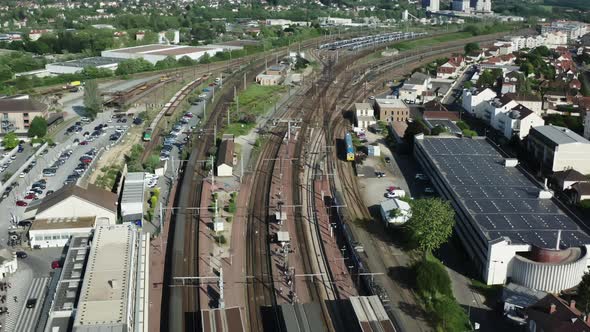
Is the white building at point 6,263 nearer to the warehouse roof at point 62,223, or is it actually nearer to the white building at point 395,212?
the warehouse roof at point 62,223

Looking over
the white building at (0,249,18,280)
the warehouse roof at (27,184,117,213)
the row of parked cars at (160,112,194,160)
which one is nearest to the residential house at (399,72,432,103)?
the row of parked cars at (160,112,194,160)

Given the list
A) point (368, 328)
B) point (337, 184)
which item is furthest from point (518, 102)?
point (368, 328)

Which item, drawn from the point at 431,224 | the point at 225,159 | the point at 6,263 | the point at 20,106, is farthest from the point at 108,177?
the point at 431,224

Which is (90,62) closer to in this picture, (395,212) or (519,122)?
(519,122)

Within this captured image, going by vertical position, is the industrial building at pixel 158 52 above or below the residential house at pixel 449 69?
above

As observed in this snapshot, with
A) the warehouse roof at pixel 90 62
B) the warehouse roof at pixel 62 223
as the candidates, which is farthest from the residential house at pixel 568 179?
the warehouse roof at pixel 90 62

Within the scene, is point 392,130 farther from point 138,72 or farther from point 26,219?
point 138,72
